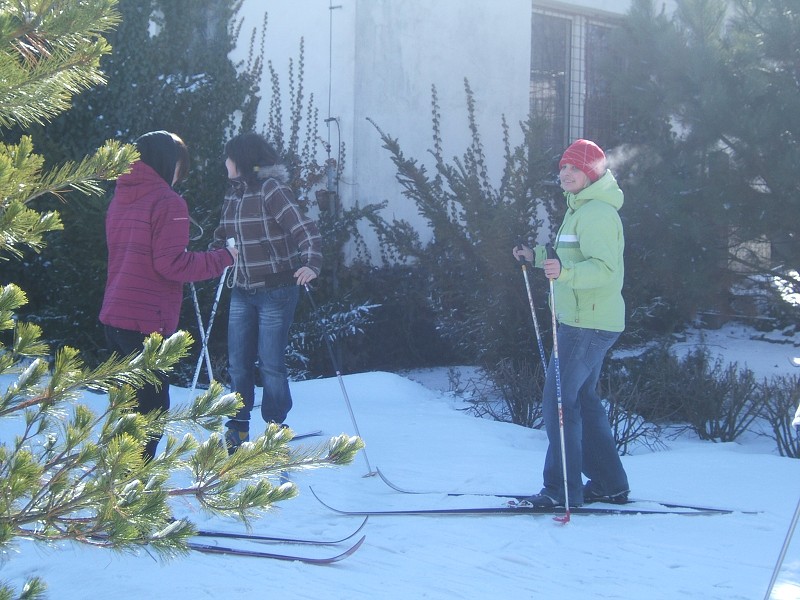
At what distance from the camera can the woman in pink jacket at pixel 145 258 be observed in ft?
14.9

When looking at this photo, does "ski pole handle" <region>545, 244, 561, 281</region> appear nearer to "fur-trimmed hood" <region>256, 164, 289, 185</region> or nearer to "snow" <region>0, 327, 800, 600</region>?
"snow" <region>0, 327, 800, 600</region>

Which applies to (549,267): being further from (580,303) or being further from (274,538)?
(274,538)

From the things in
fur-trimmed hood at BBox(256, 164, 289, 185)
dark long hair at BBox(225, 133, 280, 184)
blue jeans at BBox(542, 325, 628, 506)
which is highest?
dark long hair at BBox(225, 133, 280, 184)

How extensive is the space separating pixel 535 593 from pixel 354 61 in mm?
6918

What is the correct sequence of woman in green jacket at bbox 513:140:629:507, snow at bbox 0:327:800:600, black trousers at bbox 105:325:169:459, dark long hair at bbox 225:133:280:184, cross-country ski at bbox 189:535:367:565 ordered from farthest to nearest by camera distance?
dark long hair at bbox 225:133:280:184, woman in green jacket at bbox 513:140:629:507, black trousers at bbox 105:325:169:459, cross-country ski at bbox 189:535:367:565, snow at bbox 0:327:800:600

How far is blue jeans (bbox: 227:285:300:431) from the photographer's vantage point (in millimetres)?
5504

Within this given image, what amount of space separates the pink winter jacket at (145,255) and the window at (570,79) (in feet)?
24.9

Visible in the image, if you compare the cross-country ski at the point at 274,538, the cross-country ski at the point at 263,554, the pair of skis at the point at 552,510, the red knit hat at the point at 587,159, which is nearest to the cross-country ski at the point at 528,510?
the pair of skis at the point at 552,510

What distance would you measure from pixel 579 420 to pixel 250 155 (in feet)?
7.72

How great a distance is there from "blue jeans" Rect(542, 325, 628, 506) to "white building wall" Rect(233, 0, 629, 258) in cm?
534

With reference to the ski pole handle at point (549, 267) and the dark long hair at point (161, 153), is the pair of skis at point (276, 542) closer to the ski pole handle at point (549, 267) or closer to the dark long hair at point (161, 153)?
the ski pole handle at point (549, 267)

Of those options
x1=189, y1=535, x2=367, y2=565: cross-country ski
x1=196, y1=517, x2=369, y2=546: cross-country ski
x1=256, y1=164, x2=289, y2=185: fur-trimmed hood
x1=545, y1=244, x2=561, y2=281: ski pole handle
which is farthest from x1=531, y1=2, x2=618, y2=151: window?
x1=189, y1=535, x2=367, y2=565: cross-country ski

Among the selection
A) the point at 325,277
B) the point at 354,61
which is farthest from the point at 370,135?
the point at 325,277

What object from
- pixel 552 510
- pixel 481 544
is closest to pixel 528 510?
pixel 552 510
